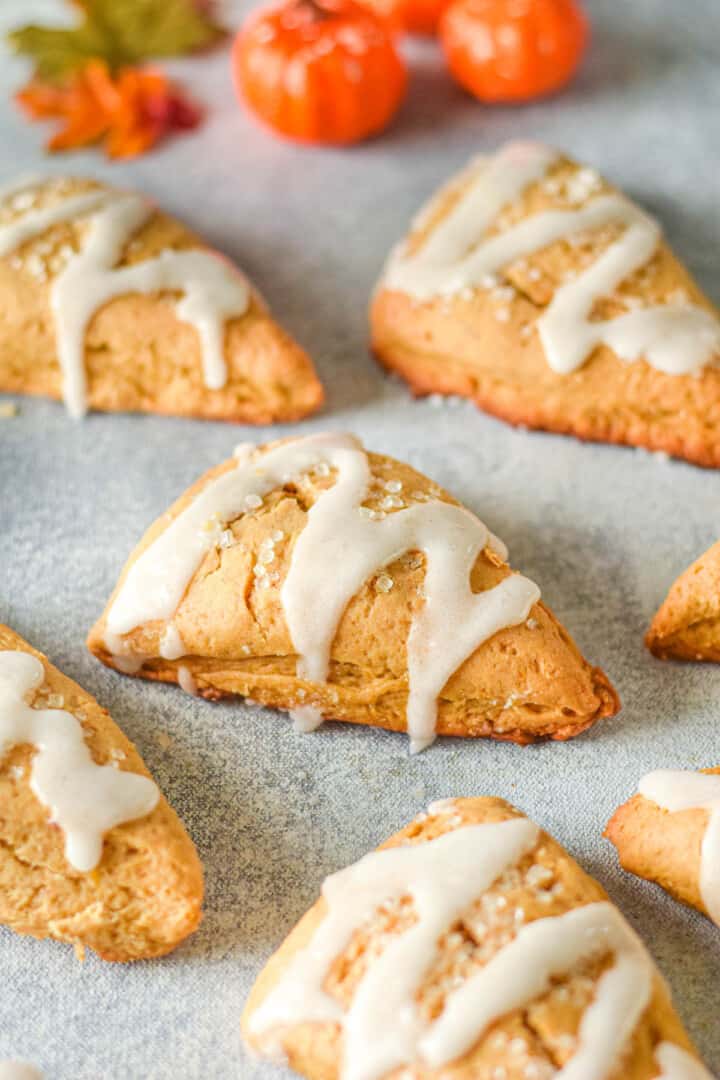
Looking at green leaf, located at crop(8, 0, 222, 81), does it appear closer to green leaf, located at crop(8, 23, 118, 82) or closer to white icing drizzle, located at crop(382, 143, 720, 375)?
green leaf, located at crop(8, 23, 118, 82)

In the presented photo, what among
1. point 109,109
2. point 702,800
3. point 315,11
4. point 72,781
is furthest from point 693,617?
point 109,109

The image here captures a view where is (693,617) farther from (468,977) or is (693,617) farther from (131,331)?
(131,331)

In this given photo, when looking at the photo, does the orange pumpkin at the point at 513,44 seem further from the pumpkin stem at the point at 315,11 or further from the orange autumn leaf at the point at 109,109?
the orange autumn leaf at the point at 109,109

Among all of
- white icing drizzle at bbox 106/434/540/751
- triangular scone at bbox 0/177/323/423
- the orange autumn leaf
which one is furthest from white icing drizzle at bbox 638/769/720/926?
the orange autumn leaf

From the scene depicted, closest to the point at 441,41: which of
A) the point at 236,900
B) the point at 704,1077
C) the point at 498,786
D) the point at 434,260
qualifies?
the point at 434,260

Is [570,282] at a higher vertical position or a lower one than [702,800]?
higher

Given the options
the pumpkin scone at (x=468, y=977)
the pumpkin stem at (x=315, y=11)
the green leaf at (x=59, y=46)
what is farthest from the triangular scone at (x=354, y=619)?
the green leaf at (x=59, y=46)
